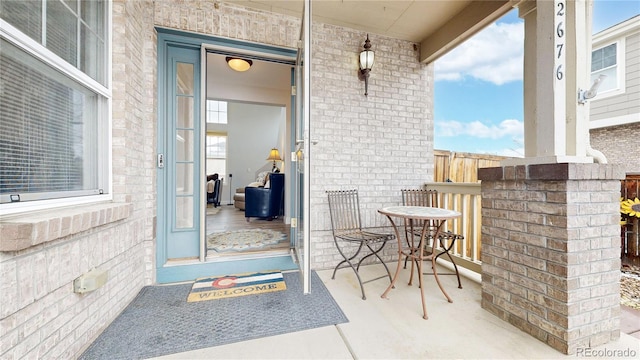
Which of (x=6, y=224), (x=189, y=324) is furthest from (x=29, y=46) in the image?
(x=189, y=324)

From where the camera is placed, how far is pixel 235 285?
2260mm

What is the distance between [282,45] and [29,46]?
1.94m

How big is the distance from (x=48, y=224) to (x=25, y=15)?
1.02 meters

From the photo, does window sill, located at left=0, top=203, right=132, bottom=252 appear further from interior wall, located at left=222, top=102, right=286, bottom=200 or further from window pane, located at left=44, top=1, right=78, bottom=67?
interior wall, located at left=222, top=102, right=286, bottom=200

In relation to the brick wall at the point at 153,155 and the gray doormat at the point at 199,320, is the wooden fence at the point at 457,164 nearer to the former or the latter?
the brick wall at the point at 153,155

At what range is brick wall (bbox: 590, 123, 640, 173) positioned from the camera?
403 cm

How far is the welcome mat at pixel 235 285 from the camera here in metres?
2.09

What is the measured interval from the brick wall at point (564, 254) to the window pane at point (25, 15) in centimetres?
289

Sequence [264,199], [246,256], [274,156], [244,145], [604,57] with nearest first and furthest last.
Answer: [246,256]
[604,57]
[264,199]
[274,156]
[244,145]

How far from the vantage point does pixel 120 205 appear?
68.1 inches

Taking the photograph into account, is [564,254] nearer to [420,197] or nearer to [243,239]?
[420,197]

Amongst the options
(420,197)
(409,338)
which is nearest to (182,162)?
(409,338)

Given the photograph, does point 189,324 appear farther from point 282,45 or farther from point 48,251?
point 282,45

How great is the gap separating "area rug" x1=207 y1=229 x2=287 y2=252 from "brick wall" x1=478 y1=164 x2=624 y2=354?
8.20 ft
